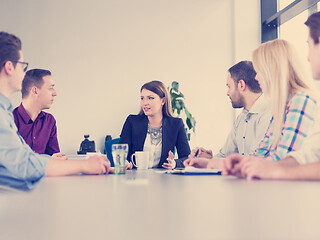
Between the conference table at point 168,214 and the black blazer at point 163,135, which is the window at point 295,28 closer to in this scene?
the black blazer at point 163,135

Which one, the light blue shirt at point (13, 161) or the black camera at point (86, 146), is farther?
the black camera at point (86, 146)

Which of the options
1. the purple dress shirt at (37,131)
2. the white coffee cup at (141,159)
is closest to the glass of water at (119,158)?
the white coffee cup at (141,159)

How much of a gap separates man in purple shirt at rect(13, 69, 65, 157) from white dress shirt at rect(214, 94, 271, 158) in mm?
1440

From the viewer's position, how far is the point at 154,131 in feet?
10.2

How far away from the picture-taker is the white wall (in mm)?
4820

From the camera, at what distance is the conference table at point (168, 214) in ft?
2.16

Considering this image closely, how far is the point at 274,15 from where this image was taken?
4.54 metres

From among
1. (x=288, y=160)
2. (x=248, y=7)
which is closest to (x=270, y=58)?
(x=288, y=160)

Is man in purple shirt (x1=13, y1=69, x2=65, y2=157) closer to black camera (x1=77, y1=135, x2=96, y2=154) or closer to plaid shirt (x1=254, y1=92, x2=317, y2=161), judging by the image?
black camera (x1=77, y1=135, x2=96, y2=154)

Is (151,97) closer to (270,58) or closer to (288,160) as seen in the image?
(270,58)

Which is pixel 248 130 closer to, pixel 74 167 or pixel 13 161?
pixel 74 167

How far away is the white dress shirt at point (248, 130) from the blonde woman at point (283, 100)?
0.74 meters

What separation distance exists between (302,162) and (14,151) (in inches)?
40.6

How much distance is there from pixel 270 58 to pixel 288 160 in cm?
58
